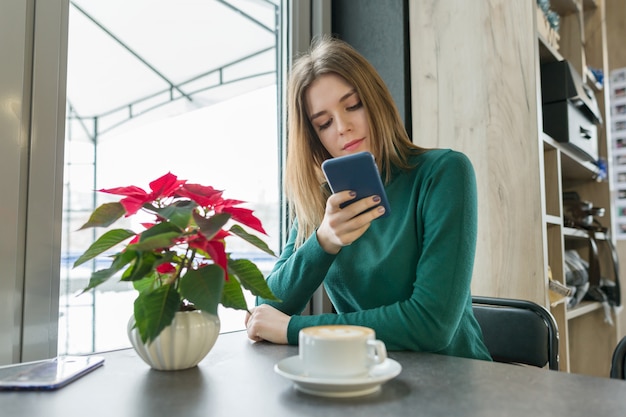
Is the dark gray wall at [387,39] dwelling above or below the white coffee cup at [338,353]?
above

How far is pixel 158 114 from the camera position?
146 centimetres

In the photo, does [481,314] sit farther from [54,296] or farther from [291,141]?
[54,296]

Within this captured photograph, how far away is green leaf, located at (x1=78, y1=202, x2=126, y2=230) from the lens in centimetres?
76

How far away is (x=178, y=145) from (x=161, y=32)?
0.33m

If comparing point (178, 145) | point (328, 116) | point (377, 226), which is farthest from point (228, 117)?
point (377, 226)

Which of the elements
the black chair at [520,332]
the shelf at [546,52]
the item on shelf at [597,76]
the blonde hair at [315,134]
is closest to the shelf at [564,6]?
the item on shelf at [597,76]

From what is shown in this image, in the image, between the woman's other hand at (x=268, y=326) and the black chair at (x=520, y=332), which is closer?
the woman's other hand at (x=268, y=326)

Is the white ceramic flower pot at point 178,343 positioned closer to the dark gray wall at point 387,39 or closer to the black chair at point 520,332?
the black chair at point 520,332

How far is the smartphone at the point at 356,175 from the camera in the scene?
2.86 feet

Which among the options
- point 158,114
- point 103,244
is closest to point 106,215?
point 103,244

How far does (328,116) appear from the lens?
4.27ft

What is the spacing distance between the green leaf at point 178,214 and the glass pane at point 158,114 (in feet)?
1.83

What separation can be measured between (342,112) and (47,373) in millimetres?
836

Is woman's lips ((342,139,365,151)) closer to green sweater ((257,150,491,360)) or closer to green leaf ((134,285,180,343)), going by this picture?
green sweater ((257,150,491,360))
